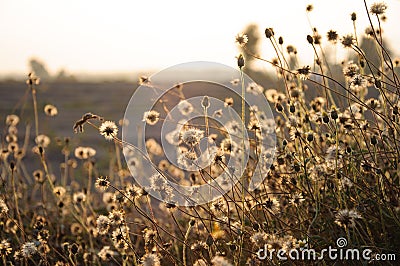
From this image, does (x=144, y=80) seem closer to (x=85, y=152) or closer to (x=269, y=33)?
(x=85, y=152)

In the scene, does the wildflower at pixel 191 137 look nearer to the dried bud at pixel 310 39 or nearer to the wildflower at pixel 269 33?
the wildflower at pixel 269 33

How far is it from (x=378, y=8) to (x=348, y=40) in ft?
0.70

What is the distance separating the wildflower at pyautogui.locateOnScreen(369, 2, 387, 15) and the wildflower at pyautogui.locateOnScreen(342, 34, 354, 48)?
0.16 metres

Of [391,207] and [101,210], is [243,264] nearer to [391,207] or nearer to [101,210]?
[391,207]

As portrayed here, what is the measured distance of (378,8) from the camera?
2.70 metres

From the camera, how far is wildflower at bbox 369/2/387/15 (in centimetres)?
269

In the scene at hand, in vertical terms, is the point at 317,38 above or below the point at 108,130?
above

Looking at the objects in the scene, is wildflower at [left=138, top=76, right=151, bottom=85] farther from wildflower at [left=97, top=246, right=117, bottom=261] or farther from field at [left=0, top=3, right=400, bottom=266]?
wildflower at [left=97, top=246, right=117, bottom=261]

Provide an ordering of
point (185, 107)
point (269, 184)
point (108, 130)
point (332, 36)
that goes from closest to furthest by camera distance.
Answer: point (108, 130)
point (332, 36)
point (269, 184)
point (185, 107)

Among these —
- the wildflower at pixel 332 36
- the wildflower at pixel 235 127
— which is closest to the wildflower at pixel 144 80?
the wildflower at pixel 235 127

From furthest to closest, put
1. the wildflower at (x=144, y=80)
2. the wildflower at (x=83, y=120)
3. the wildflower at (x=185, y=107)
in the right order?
the wildflower at (x=185, y=107)
the wildflower at (x=144, y=80)
the wildflower at (x=83, y=120)

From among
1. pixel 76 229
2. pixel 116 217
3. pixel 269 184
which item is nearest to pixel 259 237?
pixel 116 217

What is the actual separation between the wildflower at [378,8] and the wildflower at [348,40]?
163 millimetres

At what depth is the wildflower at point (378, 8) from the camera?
2688 millimetres
